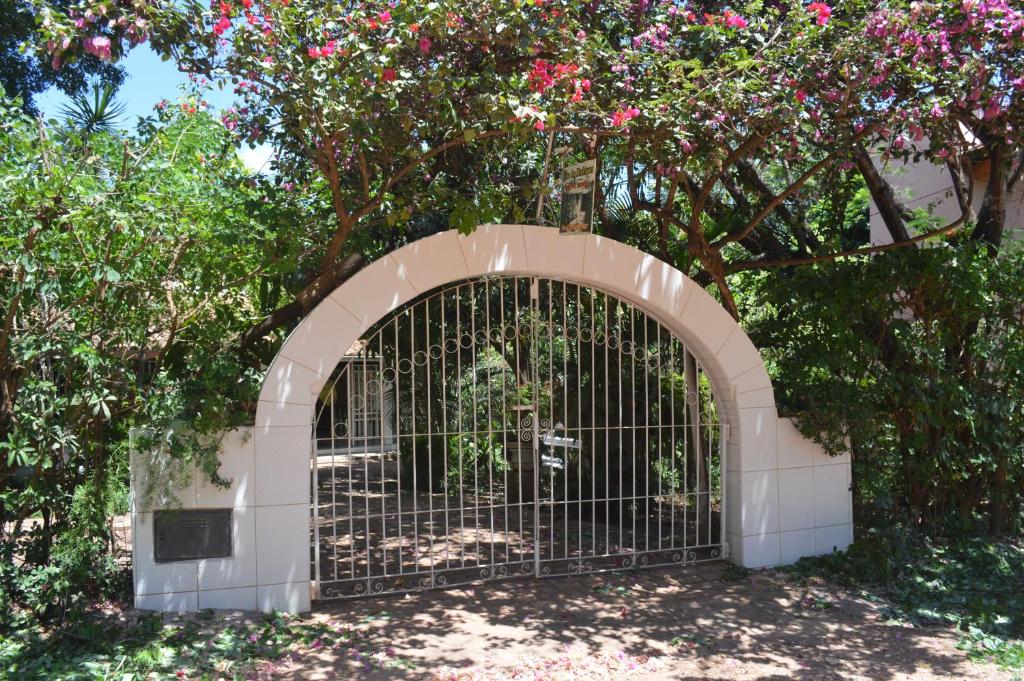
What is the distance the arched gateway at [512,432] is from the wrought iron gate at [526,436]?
0.03 metres

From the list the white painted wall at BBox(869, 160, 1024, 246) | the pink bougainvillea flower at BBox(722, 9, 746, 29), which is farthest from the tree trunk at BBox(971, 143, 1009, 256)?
the pink bougainvillea flower at BBox(722, 9, 746, 29)

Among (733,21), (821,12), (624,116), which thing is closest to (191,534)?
(624,116)

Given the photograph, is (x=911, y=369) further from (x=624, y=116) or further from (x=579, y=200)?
(x=624, y=116)

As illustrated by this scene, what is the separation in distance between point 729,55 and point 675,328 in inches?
88.2

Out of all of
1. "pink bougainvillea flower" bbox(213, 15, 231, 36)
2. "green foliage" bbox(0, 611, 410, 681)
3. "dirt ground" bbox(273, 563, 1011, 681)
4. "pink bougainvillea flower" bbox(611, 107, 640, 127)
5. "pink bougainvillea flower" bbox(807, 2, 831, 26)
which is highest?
"pink bougainvillea flower" bbox(807, 2, 831, 26)

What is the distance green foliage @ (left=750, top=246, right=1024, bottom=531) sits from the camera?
7438mm

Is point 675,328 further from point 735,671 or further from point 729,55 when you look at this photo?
point 735,671

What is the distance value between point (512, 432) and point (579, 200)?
7.75 feet

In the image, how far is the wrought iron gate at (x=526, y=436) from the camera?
21.2ft

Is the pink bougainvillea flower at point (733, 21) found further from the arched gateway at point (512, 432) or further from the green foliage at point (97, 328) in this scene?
the green foliage at point (97, 328)

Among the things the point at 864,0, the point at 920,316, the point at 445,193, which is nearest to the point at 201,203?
the point at 445,193

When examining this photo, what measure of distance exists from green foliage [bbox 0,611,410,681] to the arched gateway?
30 centimetres

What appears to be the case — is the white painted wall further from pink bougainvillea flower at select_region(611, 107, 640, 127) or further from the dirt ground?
the dirt ground

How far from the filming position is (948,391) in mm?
7680
